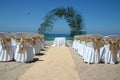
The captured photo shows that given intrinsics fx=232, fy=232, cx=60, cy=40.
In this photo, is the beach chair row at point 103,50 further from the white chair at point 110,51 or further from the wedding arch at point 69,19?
the wedding arch at point 69,19

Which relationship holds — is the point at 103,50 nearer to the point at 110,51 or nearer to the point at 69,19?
the point at 110,51

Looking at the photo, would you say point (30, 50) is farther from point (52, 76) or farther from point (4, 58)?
point (52, 76)

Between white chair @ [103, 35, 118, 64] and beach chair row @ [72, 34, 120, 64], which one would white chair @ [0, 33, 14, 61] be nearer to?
beach chair row @ [72, 34, 120, 64]

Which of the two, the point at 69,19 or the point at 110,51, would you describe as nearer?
the point at 110,51

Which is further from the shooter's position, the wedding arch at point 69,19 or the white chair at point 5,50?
the wedding arch at point 69,19

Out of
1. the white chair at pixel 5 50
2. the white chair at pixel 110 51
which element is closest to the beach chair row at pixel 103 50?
the white chair at pixel 110 51

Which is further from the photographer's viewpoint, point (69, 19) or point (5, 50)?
point (69, 19)

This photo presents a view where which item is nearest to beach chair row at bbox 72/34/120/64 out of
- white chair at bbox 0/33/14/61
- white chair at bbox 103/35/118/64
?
white chair at bbox 103/35/118/64

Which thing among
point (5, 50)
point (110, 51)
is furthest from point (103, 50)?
point (5, 50)

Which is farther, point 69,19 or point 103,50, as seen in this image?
point 69,19

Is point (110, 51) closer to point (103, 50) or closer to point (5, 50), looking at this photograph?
point (103, 50)

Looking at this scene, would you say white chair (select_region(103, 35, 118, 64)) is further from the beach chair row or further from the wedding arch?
the wedding arch

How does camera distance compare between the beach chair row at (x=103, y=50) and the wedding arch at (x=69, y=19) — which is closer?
the beach chair row at (x=103, y=50)

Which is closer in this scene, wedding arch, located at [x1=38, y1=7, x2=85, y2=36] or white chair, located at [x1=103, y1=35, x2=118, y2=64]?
white chair, located at [x1=103, y1=35, x2=118, y2=64]
